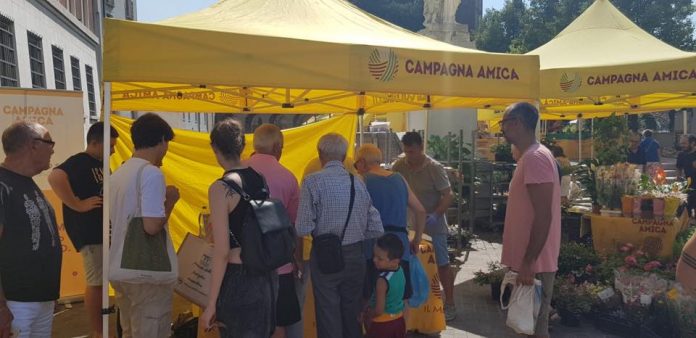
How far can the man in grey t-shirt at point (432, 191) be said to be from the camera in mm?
4973

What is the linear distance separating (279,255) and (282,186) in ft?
3.06

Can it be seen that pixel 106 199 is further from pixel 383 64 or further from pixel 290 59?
pixel 383 64

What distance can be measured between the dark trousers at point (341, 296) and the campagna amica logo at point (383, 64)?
1.28 metres

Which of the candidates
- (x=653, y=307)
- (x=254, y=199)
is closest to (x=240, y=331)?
(x=254, y=199)

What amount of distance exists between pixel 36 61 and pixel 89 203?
10.9 meters

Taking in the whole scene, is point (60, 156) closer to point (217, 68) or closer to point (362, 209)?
point (217, 68)

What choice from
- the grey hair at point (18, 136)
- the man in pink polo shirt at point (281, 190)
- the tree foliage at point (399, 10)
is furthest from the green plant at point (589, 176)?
the tree foliage at point (399, 10)

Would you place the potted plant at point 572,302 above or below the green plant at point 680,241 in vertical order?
below

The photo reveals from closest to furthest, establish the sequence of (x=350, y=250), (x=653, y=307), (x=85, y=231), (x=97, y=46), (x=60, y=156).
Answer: (x=350, y=250)
(x=85, y=231)
(x=653, y=307)
(x=60, y=156)
(x=97, y=46)

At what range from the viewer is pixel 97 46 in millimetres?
19344

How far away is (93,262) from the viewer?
3910mm

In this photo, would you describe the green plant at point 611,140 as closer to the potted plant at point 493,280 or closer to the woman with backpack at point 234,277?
the potted plant at point 493,280

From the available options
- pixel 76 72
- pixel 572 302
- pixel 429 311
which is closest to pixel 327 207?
pixel 429 311

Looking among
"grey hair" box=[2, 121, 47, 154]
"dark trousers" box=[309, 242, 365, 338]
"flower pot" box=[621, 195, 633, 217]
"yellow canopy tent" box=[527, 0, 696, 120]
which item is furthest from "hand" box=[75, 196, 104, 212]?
"flower pot" box=[621, 195, 633, 217]
